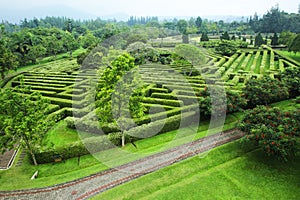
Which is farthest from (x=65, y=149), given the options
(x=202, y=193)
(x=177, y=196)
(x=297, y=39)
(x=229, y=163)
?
(x=297, y=39)

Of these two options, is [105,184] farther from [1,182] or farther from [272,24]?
[272,24]

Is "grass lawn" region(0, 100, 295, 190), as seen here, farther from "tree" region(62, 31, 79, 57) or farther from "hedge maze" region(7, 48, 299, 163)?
"tree" region(62, 31, 79, 57)

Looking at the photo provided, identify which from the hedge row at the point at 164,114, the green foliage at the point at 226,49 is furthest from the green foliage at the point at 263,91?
the green foliage at the point at 226,49

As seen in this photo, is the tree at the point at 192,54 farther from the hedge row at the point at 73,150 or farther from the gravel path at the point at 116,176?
the hedge row at the point at 73,150

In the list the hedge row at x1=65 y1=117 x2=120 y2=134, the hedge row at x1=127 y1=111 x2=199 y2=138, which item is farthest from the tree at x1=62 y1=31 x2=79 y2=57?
the hedge row at x1=127 y1=111 x2=199 y2=138

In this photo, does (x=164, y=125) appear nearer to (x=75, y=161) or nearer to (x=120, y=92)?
(x=120, y=92)

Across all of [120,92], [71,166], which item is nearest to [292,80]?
[120,92]
